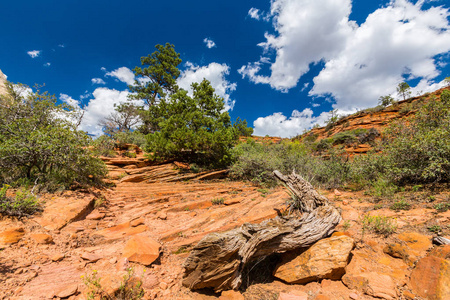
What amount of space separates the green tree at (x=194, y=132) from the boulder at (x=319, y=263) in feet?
28.4

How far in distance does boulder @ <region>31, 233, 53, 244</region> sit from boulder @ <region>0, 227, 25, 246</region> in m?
0.21

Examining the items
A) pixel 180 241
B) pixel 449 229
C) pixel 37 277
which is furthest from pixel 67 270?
pixel 449 229

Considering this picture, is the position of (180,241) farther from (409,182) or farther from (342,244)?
(409,182)

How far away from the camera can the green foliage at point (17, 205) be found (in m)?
3.99

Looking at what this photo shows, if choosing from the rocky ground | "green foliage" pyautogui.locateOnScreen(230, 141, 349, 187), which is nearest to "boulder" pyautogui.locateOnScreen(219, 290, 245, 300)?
the rocky ground

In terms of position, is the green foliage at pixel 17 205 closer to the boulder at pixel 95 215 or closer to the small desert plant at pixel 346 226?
the boulder at pixel 95 215

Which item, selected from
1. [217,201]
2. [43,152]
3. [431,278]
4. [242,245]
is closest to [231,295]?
[242,245]

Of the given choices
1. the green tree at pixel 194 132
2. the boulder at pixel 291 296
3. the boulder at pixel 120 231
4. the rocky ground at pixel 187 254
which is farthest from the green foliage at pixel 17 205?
the green tree at pixel 194 132

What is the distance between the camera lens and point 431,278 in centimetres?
246

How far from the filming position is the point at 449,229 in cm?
327

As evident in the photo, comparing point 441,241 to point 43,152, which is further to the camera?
point 43,152

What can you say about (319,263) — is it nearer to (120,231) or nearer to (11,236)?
(120,231)

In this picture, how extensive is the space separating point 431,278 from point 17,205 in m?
8.07

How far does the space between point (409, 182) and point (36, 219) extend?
464 inches
